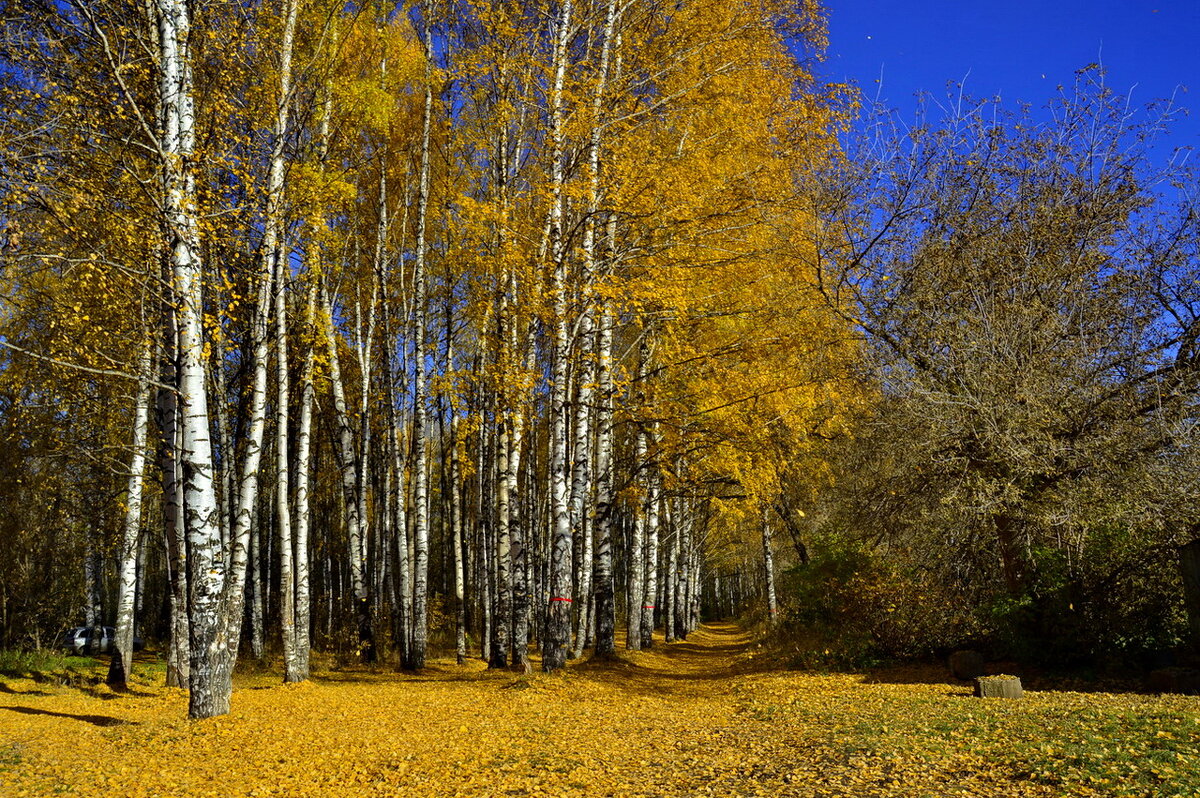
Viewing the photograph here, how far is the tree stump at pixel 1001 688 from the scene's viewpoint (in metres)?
8.92

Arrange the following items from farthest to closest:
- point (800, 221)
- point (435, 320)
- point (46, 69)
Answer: point (435, 320) < point (800, 221) < point (46, 69)

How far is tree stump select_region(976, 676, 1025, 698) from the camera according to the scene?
8.92 metres

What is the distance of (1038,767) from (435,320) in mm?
16135

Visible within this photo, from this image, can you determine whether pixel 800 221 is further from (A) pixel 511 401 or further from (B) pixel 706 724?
(B) pixel 706 724

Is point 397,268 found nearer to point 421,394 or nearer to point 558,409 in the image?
point 421,394

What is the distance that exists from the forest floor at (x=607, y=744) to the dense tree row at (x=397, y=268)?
124 cm

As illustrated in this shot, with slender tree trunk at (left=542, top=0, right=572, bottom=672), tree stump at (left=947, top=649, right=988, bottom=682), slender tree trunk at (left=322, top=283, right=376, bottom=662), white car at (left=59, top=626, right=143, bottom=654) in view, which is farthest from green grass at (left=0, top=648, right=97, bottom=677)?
tree stump at (left=947, top=649, right=988, bottom=682)

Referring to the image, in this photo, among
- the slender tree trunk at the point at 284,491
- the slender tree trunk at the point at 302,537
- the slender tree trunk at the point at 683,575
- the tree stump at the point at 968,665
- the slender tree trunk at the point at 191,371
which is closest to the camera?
the slender tree trunk at the point at 191,371

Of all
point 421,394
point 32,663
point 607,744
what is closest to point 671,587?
point 421,394

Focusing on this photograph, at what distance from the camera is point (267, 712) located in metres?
8.90

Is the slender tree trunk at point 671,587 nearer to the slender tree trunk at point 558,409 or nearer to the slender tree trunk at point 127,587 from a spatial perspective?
the slender tree trunk at point 558,409

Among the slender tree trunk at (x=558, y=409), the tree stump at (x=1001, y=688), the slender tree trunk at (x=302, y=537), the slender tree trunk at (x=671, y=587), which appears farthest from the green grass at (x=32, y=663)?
the slender tree trunk at (x=671, y=587)

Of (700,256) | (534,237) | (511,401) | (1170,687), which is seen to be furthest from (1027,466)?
(534,237)

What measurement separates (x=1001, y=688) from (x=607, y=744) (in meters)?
4.95
